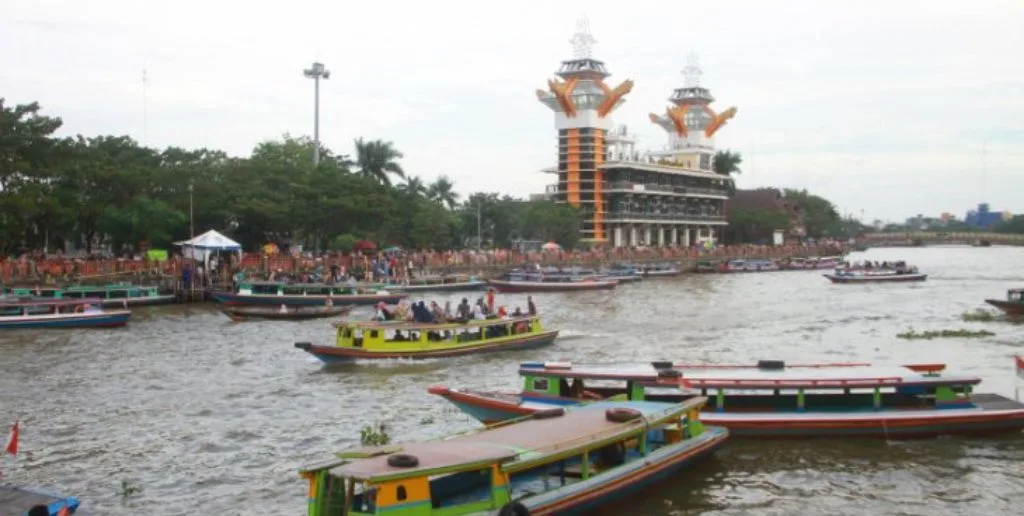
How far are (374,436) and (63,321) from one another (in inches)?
970

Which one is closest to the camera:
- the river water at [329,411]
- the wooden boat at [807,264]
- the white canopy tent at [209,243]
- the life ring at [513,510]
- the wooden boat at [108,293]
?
the life ring at [513,510]

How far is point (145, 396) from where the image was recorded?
24.7m

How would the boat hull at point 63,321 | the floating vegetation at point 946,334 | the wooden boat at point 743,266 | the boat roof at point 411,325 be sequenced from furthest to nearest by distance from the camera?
the wooden boat at point 743,266
the boat hull at point 63,321
the floating vegetation at point 946,334
the boat roof at point 411,325

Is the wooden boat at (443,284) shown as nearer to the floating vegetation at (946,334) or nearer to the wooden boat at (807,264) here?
the floating vegetation at (946,334)

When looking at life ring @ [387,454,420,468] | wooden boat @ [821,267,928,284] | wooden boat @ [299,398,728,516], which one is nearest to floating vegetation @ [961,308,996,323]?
wooden boat @ [821,267,928,284]

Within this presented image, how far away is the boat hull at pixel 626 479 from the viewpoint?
13.5 metres

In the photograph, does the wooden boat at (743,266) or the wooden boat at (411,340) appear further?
the wooden boat at (743,266)

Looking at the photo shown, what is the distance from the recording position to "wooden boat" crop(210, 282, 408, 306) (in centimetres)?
4731

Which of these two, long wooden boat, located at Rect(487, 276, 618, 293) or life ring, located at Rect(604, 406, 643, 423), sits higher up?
long wooden boat, located at Rect(487, 276, 618, 293)

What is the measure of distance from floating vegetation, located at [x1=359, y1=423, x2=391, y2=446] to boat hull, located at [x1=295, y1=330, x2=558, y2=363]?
778 centimetres

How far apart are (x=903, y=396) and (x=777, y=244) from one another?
11132 cm

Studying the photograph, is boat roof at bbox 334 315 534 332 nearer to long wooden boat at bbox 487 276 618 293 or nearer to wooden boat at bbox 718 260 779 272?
long wooden boat at bbox 487 276 618 293

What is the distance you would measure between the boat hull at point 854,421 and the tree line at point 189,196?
37.5m

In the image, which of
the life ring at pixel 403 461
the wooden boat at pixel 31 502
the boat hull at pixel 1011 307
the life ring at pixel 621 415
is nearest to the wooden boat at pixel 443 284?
the boat hull at pixel 1011 307
